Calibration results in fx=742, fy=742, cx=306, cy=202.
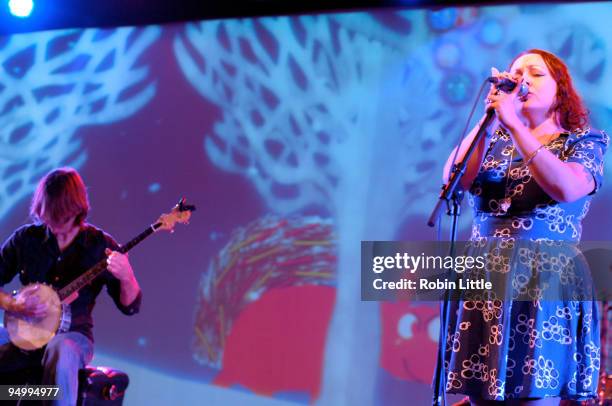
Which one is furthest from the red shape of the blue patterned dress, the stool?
the blue patterned dress

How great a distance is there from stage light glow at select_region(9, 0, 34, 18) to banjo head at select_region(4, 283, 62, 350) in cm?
199

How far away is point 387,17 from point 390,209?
1.02 metres

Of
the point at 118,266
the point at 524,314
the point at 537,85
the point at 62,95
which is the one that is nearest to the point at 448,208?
the point at 524,314

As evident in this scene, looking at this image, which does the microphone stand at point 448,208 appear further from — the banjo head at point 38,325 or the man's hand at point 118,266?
the banjo head at point 38,325

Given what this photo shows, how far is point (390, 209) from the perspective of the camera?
3.79 m

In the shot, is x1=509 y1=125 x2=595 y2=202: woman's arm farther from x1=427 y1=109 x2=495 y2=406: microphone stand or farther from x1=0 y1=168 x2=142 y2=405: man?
x1=0 y1=168 x2=142 y2=405: man

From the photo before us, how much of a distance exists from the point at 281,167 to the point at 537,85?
78.1 inches

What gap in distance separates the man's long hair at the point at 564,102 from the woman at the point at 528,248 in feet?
0.03

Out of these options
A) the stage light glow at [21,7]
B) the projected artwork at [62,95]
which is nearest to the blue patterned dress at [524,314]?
the projected artwork at [62,95]

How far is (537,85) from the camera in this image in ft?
7.09

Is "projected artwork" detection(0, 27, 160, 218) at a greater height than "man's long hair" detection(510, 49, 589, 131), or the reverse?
"projected artwork" detection(0, 27, 160, 218)

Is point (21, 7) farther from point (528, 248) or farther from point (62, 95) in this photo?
point (528, 248)

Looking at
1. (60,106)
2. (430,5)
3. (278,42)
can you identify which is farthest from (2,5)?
(430,5)

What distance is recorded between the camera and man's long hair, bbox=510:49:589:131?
2185mm
